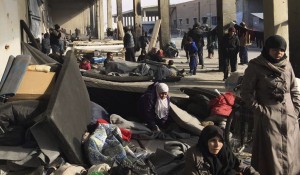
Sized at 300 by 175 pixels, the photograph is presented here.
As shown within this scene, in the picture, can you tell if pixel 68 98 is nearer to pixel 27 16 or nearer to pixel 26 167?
pixel 26 167

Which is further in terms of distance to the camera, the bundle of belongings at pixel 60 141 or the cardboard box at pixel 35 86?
the cardboard box at pixel 35 86

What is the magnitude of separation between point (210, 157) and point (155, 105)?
3090mm

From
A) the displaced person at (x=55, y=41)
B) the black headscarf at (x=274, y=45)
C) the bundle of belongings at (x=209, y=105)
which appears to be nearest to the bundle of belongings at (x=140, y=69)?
the displaced person at (x=55, y=41)

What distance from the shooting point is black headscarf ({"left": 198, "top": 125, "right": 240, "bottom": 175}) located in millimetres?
3387

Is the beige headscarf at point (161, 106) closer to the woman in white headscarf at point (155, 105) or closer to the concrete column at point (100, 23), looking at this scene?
the woman in white headscarf at point (155, 105)

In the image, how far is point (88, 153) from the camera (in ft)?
16.4

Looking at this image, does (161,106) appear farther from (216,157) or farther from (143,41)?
(143,41)

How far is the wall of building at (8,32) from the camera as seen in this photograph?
729 cm

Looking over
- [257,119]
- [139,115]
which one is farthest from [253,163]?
[139,115]

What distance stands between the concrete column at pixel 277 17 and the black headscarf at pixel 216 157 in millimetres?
6564

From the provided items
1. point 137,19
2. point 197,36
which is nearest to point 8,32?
point 197,36

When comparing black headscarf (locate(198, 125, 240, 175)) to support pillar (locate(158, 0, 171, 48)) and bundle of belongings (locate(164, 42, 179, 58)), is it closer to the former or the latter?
bundle of belongings (locate(164, 42, 179, 58))

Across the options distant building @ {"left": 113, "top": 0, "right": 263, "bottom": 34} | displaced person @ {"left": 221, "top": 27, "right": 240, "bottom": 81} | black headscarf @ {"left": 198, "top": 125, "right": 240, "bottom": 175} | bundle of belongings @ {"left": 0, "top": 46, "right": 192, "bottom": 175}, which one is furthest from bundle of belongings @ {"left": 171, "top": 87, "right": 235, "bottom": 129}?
distant building @ {"left": 113, "top": 0, "right": 263, "bottom": 34}

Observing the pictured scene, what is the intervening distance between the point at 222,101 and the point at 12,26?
4180mm
